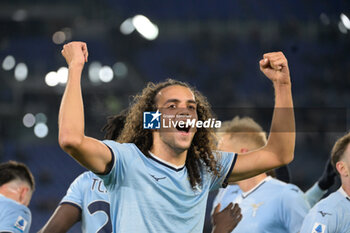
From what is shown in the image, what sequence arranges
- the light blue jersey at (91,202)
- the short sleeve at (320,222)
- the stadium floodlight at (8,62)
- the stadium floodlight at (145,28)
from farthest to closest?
the stadium floodlight at (8,62), the stadium floodlight at (145,28), the light blue jersey at (91,202), the short sleeve at (320,222)

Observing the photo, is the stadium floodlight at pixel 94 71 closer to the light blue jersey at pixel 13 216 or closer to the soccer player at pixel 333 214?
the light blue jersey at pixel 13 216

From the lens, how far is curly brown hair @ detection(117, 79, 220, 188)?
6.96 ft

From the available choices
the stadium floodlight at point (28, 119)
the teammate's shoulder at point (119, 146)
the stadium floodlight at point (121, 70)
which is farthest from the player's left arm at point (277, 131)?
the stadium floodlight at point (28, 119)

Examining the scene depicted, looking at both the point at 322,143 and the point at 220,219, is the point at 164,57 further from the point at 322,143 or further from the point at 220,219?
the point at 220,219

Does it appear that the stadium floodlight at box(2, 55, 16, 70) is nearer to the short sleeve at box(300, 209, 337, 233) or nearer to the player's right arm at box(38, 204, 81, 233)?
the player's right arm at box(38, 204, 81, 233)

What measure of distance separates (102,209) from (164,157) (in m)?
0.68

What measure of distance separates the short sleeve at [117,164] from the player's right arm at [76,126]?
0.10ft

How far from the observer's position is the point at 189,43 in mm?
10781

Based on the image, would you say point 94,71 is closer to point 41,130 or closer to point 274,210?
point 41,130

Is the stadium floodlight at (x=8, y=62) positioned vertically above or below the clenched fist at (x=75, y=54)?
above

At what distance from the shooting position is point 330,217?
7.97ft

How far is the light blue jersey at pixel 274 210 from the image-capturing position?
281 centimetres

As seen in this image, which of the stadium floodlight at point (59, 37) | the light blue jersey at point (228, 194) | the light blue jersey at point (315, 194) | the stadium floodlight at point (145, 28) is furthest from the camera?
the stadium floodlight at point (59, 37)

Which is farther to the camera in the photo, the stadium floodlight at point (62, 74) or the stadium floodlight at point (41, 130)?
the stadium floodlight at point (41, 130)
